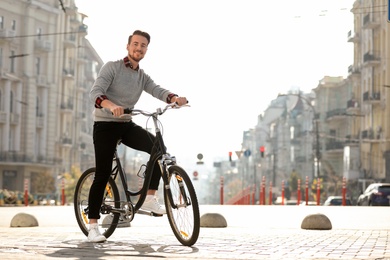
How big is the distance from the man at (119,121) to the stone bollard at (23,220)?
17.1 feet

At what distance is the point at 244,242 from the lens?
9.67 meters

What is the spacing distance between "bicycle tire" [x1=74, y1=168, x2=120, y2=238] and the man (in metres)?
0.22

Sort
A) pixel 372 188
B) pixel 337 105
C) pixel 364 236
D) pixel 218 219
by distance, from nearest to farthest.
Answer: pixel 364 236 < pixel 218 219 < pixel 372 188 < pixel 337 105

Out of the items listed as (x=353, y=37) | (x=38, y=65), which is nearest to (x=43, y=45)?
(x=38, y=65)

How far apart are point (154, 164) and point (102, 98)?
0.78 metres

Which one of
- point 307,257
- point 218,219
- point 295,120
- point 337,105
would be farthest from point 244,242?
point 295,120

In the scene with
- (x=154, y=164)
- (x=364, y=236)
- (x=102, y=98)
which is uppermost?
(x=102, y=98)

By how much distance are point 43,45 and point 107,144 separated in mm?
73173

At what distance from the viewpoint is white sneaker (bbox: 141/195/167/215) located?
9047mm

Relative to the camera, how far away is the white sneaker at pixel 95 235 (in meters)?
9.14

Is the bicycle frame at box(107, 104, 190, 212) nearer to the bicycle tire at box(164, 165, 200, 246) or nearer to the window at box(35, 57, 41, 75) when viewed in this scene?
the bicycle tire at box(164, 165, 200, 246)

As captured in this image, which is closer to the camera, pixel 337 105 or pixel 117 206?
pixel 117 206

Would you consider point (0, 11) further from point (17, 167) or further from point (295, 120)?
point (295, 120)

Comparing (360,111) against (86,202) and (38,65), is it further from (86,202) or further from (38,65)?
(86,202)
